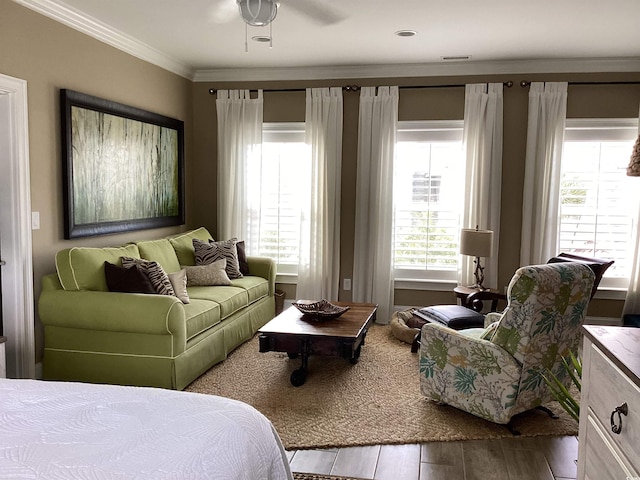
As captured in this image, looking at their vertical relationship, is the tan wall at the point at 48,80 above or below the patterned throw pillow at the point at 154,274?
above

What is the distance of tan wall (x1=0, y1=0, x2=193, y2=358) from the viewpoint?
3684mm

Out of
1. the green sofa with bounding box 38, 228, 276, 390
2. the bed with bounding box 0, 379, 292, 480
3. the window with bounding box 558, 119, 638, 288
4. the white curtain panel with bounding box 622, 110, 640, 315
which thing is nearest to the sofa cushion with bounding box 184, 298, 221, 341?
the green sofa with bounding box 38, 228, 276, 390

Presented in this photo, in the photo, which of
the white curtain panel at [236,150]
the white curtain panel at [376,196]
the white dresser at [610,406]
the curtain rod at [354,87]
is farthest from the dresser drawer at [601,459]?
the white curtain panel at [236,150]

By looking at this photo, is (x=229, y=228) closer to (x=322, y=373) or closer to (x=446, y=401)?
(x=322, y=373)

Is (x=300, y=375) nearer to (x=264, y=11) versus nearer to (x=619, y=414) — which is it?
(x=264, y=11)

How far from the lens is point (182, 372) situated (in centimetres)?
374

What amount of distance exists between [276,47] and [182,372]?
3.10 metres

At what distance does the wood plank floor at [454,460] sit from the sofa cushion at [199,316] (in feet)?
4.26

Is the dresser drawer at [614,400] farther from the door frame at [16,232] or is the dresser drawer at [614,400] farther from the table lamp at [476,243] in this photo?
the door frame at [16,232]

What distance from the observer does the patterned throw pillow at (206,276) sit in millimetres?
4992

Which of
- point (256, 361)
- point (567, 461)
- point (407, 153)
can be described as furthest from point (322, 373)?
point (407, 153)

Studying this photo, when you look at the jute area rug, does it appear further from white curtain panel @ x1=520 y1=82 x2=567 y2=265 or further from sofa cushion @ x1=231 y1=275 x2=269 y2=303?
white curtain panel @ x1=520 y1=82 x2=567 y2=265

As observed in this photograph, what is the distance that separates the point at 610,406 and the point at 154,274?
3297 mm

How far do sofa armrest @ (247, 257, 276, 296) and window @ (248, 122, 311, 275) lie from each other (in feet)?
1.73
